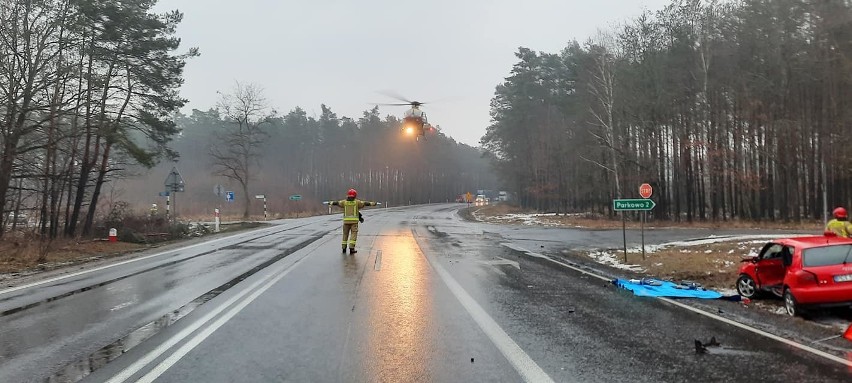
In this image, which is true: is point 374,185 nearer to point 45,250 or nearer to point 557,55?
point 557,55

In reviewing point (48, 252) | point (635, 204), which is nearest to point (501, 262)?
point (635, 204)

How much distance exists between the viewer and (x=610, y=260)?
50.6ft

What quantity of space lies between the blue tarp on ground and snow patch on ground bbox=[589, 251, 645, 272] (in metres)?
2.92

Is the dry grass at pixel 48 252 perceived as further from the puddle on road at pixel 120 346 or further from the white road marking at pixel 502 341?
the white road marking at pixel 502 341

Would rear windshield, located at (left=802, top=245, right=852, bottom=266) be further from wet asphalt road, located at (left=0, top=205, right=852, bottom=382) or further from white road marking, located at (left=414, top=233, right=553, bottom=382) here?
white road marking, located at (left=414, top=233, right=553, bottom=382)

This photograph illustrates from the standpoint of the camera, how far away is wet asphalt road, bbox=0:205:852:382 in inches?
192

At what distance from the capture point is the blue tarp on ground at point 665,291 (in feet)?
30.9

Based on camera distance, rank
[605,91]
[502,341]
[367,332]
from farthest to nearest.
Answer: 1. [605,91]
2. [367,332]
3. [502,341]

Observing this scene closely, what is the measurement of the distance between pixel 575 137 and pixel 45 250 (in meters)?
37.3

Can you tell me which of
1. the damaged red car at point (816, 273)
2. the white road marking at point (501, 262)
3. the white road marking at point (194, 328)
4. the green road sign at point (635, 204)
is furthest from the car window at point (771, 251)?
the white road marking at point (194, 328)

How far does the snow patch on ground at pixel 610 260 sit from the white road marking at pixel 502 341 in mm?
6020

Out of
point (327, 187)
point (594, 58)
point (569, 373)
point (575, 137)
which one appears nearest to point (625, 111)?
point (594, 58)

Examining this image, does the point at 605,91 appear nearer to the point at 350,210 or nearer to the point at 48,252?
the point at 350,210

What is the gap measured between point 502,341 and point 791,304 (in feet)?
16.1
